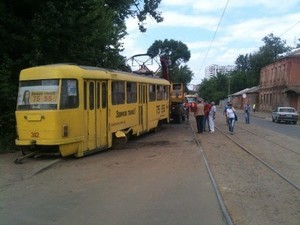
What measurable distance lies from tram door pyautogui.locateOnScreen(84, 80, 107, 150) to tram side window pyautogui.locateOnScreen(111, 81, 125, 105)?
0.86 m

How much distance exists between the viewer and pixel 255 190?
9852 millimetres

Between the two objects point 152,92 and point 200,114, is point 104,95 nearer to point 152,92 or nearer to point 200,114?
point 152,92

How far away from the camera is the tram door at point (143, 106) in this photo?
21.2m

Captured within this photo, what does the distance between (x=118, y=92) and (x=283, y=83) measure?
5680cm

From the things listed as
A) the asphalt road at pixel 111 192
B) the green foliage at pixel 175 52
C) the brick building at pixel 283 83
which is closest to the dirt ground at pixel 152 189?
the asphalt road at pixel 111 192

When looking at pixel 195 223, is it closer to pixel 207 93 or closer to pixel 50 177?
pixel 50 177

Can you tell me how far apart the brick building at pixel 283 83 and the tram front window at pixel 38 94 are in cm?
5266

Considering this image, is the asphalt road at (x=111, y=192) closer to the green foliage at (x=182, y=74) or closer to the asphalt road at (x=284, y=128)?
the asphalt road at (x=284, y=128)

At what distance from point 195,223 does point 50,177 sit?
213 inches

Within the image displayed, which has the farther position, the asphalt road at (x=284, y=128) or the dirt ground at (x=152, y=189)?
the asphalt road at (x=284, y=128)

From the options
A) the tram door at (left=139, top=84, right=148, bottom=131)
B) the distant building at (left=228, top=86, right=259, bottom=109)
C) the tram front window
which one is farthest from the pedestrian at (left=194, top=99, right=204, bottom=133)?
the distant building at (left=228, top=86, right=259, bottom=109)

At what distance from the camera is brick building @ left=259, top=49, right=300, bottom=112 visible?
216 ft

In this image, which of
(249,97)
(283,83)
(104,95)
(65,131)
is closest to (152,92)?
(104,95)

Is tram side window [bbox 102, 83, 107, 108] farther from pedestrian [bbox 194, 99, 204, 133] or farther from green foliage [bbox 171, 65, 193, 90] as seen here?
green foliage [bbox 171, 65, 193, 90]
